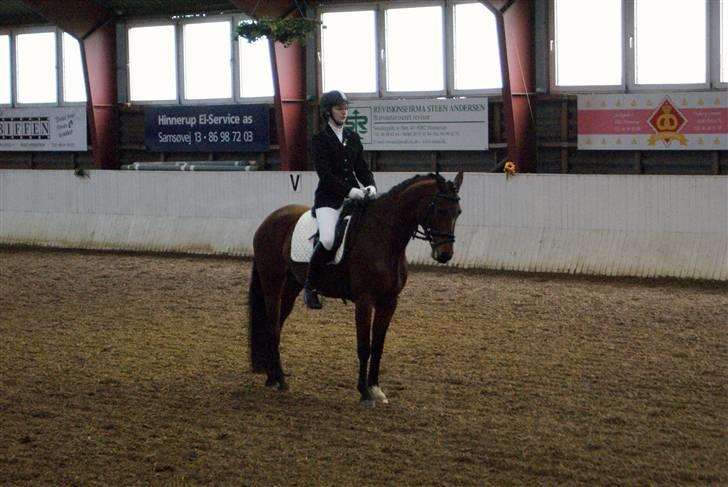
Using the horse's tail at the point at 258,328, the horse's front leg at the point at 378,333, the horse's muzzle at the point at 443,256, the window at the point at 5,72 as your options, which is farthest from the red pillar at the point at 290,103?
the horse's muzzle at the point at 443,256

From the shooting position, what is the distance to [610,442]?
6.32 metres

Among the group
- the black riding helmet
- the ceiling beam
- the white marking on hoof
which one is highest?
the ceiling beam

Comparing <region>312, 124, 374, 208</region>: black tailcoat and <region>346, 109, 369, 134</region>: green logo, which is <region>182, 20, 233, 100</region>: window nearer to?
<region>346, 109, 369, 134</region>: green logo

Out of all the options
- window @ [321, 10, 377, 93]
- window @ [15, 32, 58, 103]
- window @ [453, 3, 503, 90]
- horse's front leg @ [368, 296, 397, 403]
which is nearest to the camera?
horse's front leg @ [368, 296, 397, 403]

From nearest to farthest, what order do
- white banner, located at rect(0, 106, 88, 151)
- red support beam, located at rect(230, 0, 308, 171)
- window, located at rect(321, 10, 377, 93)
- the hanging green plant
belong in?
1. the hanging green plant
2. red support beam, located at rect(230, 0, 308, 171)
3. window, located at rect(321, 10, 377, 93)
4. white banner, located at rect(0, 106, 88, 151)

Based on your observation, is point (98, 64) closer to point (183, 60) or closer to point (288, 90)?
point (183, 60)

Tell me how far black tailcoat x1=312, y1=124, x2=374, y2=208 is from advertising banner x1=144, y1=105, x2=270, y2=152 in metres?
12.6

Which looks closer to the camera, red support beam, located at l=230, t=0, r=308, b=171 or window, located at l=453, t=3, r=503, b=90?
window, located at l=453, t=3, r=503, b=90

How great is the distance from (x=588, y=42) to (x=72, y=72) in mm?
10758

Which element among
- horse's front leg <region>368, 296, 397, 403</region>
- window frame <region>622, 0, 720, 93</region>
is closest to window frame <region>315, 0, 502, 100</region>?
window frame <region>622, 0, 720, 93</region>

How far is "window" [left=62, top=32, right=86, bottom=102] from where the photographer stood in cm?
2272

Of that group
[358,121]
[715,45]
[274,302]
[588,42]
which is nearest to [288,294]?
[274,302]

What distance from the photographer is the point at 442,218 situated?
7.35 m

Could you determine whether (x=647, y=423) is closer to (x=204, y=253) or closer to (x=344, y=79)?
(x=204, y=253)
